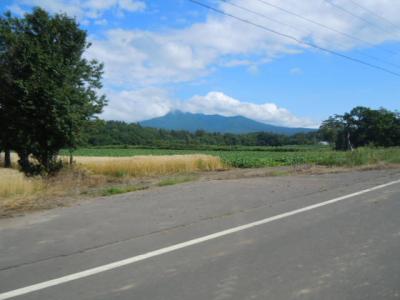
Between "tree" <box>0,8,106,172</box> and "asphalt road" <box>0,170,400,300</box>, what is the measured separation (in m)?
10.0

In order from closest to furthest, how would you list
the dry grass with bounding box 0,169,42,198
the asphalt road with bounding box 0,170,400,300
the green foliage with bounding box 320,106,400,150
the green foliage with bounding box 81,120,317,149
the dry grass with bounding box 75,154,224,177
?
the asphalt road with bounding box 0,170,400,300 < the dry grass with bounding box 0,169,42,198 < the dry grass with bounding box 75,154,224,177 < the green foliage with bounding box 320,106,400,150 < the green foliage with bounding box 81,120,317,149

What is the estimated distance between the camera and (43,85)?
Result: 18.9 m

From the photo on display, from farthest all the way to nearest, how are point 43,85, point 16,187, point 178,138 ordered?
point 178,138 → point 43,85 → point 16,187

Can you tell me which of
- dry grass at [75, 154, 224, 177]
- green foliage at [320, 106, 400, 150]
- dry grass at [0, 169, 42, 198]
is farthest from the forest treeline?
dry grass at [0, 169, 42, 198]

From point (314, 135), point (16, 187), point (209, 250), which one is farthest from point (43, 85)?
point (314, 135)

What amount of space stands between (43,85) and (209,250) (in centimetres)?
1520

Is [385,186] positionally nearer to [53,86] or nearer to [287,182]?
[287,182]

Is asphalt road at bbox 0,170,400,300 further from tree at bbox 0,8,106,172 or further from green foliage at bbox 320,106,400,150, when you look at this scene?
green foliage at bbox 320,106,400,150

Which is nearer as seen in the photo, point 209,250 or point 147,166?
point 209,250

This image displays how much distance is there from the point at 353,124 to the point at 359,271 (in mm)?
113902

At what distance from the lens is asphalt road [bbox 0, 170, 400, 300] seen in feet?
14.8

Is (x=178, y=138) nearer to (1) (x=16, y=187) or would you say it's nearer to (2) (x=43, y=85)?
(2) (x=43, y=85)

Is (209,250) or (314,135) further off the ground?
(314,135)

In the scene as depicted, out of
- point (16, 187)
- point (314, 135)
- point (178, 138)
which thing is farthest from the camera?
point (314, 135)
